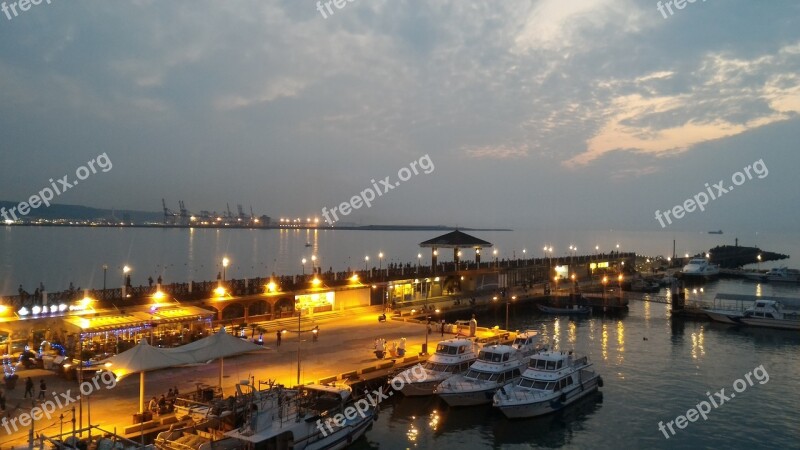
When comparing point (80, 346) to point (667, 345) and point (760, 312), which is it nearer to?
point (667, 345)

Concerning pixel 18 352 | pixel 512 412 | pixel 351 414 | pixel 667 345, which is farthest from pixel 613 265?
pixel 18 352

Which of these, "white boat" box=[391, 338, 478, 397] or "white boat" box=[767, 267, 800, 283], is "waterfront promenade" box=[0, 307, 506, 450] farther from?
"white boat" box=[767, 267, 800, 283]

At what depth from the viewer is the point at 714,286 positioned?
274 feet

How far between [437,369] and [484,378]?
231 centimetres

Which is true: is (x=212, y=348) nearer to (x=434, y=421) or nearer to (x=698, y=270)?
(x=434, y=421)

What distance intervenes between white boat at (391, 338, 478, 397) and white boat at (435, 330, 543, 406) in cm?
60

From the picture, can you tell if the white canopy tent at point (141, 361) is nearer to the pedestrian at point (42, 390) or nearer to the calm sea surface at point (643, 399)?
the pedestrian at point (42, 390)

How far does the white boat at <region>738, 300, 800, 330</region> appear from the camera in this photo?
4534 centimetres

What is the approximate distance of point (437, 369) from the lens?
85.8 feet

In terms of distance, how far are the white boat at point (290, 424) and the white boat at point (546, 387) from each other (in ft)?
20.6

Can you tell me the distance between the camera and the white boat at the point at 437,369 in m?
25.4

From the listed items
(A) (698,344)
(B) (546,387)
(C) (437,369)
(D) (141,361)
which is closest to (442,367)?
(C) (437,369)

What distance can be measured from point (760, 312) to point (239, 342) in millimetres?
45571

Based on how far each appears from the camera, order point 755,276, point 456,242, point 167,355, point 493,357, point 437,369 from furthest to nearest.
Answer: point 755,276 → point 456,242 → point 493,357 → point 437,369 → point 167,355
